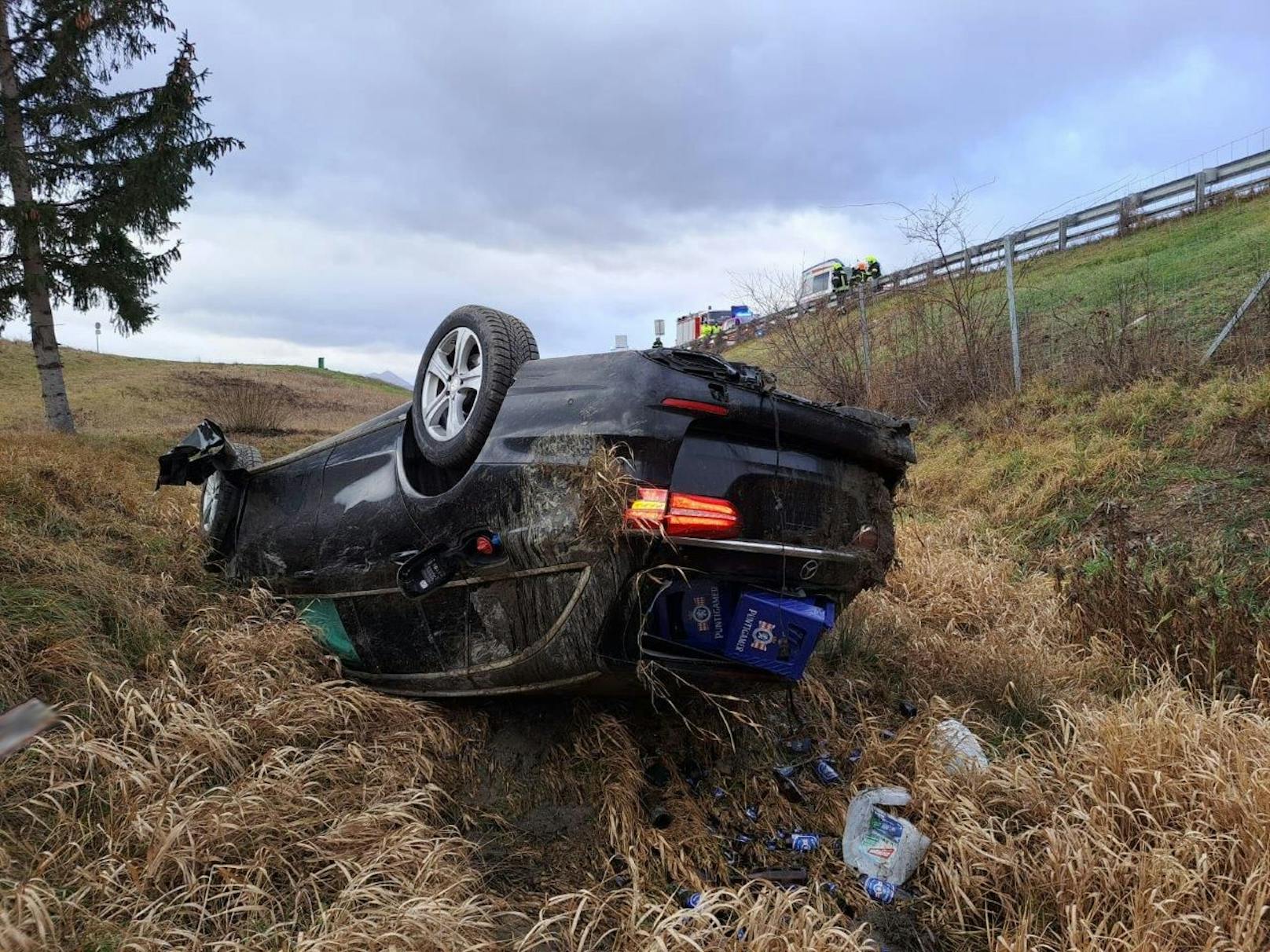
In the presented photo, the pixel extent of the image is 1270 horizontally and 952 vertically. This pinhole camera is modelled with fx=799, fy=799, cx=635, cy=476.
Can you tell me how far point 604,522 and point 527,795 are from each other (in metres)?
1.22

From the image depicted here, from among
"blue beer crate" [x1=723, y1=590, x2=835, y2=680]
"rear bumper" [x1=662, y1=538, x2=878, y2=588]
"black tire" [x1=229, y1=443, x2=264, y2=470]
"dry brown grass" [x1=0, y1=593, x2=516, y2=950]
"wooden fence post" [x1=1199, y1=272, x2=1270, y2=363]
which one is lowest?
"dry brown grass" [x1=0, y1=593, x2=516, y2=950]

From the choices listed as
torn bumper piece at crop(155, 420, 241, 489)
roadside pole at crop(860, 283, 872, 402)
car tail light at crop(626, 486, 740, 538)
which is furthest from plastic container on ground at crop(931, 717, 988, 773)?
roadside pole at crop(860, 283, 872, 402)

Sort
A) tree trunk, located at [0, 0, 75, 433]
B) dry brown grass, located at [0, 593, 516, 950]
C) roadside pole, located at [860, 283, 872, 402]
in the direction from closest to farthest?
1. dry brown grass, located at [0, 593, 516, 950]
2. tree trunk, located at [0, 0, 75, 433]
3. roadside pole, located at [860, 283, 872, 402]

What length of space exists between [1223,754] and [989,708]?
977 mm

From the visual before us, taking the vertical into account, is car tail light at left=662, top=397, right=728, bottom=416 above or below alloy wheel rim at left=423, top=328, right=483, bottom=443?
below

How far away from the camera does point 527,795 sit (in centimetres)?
290

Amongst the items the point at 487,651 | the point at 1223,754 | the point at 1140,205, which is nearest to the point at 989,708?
the point at 1223,754

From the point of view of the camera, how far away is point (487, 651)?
2738 millimetres

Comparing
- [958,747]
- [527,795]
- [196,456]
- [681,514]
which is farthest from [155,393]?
[958,747]

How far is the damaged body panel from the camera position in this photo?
7.74 feet

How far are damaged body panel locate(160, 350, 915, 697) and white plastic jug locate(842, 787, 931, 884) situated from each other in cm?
65

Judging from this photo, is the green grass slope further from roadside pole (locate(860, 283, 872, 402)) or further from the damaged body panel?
the damaged body panel

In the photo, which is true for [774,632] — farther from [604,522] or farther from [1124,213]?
[1124,213]

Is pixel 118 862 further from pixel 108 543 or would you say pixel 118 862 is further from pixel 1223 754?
pixel 1223 754
